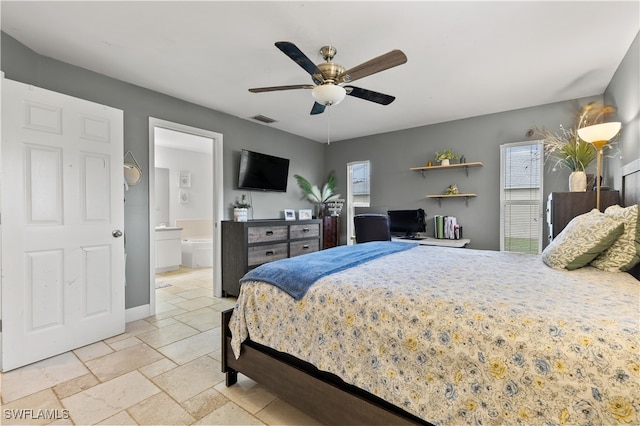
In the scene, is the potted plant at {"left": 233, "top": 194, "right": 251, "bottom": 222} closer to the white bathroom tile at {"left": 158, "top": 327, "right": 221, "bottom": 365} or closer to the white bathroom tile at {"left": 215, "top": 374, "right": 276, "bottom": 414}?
the white bathroom tile at {"left": 158, "top": 327, "right": 221, "bottom": 365}

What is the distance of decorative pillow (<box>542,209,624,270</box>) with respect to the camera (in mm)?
1673

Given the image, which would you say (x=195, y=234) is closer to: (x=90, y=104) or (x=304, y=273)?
(x=90, y=104)

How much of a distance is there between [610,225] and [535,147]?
8.74 ft

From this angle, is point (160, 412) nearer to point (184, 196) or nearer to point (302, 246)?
point (302, 246)

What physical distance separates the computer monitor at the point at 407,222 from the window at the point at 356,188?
2.52 feet

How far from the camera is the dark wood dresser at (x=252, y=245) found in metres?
3.76

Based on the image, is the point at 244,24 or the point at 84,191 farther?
the point at 84,191

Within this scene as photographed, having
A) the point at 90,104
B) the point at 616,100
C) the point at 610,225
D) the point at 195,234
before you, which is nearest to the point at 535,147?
the point at 616,100

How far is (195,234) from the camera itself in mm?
6820

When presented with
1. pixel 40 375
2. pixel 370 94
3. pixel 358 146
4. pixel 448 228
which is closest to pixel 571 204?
pixel 448 228

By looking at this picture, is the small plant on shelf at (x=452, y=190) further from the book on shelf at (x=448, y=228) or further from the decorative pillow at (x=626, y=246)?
the decorative pillow at (x=626, y=246)

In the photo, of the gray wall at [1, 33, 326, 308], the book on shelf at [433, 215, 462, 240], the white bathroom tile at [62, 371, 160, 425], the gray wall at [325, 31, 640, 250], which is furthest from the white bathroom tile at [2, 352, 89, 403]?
the book on shelf at [433, 215, 462, 240]

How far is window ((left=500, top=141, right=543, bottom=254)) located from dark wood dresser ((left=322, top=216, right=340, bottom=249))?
8.78ft

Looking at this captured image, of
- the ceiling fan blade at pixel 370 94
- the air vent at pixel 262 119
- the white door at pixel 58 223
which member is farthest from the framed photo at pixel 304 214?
the ceiling fan blade at pixel 370 94
